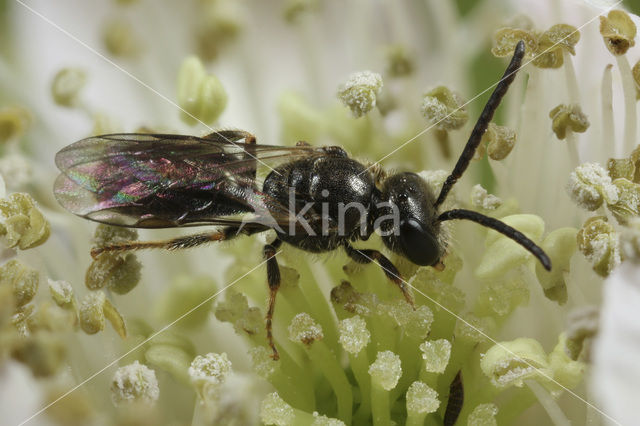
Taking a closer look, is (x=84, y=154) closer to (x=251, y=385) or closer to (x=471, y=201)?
(x=251, y=385)

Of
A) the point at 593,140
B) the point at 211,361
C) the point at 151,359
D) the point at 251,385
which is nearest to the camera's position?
the point at 251,385

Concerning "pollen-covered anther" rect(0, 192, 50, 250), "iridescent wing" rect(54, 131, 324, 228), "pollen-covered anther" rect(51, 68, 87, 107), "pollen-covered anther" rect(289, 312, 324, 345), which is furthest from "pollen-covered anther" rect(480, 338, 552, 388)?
"pollen-covered anther" rect(51, 68, 87, 107)

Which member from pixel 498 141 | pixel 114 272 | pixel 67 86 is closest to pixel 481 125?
pixel 498 141

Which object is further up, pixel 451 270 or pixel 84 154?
pixel 84 154

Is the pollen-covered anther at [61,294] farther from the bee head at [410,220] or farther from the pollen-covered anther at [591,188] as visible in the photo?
the pollen-covered anther at [591,188]

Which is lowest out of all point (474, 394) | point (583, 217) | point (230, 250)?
point (474, 394)

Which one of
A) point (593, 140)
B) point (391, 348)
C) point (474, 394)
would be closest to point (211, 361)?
point (391, 348)

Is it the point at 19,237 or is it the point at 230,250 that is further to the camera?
the point at 230,250

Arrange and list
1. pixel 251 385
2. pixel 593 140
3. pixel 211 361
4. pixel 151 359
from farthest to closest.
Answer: pixel 593 140 → pixel 151 359 → pixel 211 361 → pixel 251 385

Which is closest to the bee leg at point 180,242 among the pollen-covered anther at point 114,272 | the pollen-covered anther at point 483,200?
the pollen-covered anther at point 114,272
